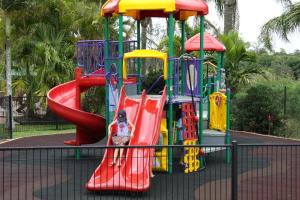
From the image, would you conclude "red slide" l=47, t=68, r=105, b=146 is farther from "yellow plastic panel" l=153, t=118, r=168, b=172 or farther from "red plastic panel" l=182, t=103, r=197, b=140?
"red plastic panel" l=182, t=103, r=197, b=140

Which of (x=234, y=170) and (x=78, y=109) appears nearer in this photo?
(x=234, y=170)

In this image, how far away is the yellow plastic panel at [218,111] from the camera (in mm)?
13227

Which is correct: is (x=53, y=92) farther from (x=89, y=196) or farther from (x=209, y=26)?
(x=209, y=26)

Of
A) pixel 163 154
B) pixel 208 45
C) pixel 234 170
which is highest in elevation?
pixel 208 45

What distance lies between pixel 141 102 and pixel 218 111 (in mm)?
2690

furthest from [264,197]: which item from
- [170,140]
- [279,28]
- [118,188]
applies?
[279,28]

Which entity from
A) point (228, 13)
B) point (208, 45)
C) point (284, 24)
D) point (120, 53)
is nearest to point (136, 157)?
point (120, 53)

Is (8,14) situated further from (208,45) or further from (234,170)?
(234,170)

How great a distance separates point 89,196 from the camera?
8641 mm

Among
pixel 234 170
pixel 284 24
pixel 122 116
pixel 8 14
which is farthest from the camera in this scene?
pixel 8 14

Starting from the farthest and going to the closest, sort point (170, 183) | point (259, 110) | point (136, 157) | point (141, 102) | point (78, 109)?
point (259, 110)
point (78, 109)
point (141, 102)
point (170, 183)
point (136, 157)

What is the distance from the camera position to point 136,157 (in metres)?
8.41

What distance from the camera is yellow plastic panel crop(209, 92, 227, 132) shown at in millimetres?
13227

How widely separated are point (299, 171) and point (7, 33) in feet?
43.2
